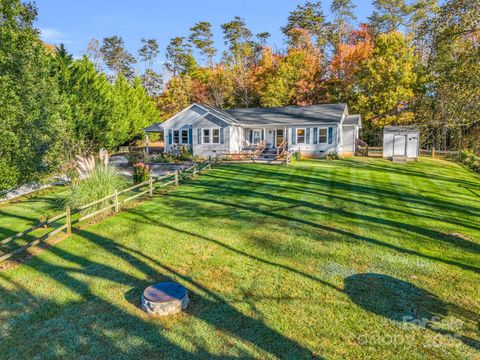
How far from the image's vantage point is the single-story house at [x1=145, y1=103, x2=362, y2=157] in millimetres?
27359

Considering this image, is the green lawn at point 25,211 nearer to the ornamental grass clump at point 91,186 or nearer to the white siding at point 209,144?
the ornamental grass clump at point 91,186

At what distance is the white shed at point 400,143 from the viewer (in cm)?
2558

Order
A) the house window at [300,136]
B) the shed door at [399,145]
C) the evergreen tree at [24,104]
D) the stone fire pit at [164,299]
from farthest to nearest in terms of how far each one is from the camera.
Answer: the house window at [300,136]
the shed door at [399,145]
the evergreen tree at [24,104]
the stone fire pit at [164,299]

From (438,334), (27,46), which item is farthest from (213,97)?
(438,334)

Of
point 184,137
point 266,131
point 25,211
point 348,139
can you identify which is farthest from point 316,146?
point 25,211

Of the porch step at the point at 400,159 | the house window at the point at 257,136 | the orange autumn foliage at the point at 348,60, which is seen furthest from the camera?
the orange autumn foliage at the point at 348,60

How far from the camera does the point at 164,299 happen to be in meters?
6.19

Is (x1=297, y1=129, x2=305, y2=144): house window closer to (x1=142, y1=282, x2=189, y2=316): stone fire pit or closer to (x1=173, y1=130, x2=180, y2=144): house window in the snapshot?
(x1=173, y1=130, x2=180, y2=144): house window

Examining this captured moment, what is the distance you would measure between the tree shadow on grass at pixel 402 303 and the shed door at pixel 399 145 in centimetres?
2128

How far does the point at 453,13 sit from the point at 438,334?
11.6m

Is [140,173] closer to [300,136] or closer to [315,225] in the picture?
[315,225]

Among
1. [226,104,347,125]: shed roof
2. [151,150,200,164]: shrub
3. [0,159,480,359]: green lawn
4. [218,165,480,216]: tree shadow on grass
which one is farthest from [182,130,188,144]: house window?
[0,159,480,359]: green lawn

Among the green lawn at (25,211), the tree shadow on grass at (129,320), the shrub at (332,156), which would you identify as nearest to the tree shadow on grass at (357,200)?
the green lawn at (25,211)

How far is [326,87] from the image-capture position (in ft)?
132
